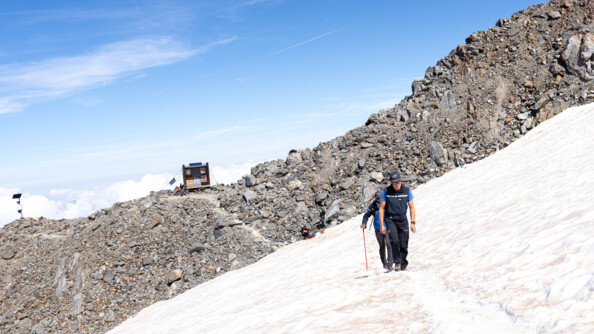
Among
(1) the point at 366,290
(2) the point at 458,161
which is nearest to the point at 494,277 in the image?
(1) the point at 366,290

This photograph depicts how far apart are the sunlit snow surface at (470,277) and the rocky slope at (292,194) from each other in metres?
11.4

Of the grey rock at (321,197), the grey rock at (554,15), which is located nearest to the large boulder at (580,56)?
the grey rock at (554,15)

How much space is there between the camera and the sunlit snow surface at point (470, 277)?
18.6 feet

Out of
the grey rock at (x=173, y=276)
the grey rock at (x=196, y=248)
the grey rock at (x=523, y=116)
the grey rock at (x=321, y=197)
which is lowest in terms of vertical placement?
the grey rock at (x=173, y=276)

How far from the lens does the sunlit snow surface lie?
566cm

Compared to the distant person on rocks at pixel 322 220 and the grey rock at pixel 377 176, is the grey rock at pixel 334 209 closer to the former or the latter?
the distant person on rocks at pixel 322 220

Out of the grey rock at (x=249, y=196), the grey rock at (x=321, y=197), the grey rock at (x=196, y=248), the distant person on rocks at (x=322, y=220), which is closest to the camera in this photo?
the distant person on rocks at (x=322, y=220)

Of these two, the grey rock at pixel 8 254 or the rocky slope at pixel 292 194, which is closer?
the rocky slope at pixel 292 194

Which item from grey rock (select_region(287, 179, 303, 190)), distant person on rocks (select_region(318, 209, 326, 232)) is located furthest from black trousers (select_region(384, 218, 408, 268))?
grey rock (select_region(287, 179, 303, 190))

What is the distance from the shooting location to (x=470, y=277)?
7.96 metres

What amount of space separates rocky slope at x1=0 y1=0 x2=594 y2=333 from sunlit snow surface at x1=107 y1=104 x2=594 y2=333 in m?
11.4

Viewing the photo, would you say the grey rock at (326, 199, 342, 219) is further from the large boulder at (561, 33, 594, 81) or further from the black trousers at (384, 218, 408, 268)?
the large boulder at (561, 33, 594, 81)

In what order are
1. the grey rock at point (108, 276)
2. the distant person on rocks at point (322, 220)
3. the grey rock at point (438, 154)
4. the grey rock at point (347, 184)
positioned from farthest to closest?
the grey rock at point (347, 184) < the grey rock at point (438, 154) < the distant person on rocks at point (322, 220) < the grey rock at point (108, 276)

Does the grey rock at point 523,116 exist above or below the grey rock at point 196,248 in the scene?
above
